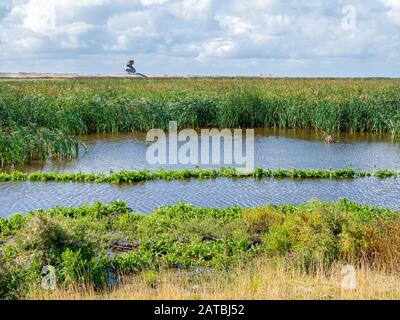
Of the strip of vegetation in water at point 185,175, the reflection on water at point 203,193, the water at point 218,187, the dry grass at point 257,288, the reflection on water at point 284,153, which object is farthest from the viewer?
the reflection on water at point 284,153

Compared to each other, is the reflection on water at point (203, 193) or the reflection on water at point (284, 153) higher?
the reflection on water at point (284, 153)

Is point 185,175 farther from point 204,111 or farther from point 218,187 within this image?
point 204,111

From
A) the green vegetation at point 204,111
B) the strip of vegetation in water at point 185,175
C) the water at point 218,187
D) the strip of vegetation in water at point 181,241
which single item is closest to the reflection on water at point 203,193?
the water at point 218,187

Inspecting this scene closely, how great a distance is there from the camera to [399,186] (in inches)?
668

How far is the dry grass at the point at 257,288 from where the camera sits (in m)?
7.22

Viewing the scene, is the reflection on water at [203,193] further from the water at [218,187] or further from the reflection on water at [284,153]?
the reflection on water at [284,153]

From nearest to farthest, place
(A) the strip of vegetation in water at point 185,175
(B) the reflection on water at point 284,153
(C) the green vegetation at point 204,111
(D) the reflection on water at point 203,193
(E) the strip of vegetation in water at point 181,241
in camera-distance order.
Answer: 1. (E) the strip of vegetation in water at point 181,241
2. (D) the reflection on water at point 203,193
3. (A) the strip of vegetation in water at point 185,175
4. (B) the reflection on water at point 284,153
5. (C) the green vegetation at point 204,111

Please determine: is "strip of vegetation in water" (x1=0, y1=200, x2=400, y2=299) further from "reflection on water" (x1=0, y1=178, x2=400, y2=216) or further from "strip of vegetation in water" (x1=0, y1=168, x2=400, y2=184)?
"strip of vegetation in water" (x1=0, y1=168, x2=400, y2=184)

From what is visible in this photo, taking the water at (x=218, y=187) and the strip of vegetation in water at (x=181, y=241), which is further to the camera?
the water at (x=218, y=187)

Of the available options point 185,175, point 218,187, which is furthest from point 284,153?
point 218,187

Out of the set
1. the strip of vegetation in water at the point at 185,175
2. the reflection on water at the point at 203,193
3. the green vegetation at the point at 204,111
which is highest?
the green vegetation at the point at 204,111

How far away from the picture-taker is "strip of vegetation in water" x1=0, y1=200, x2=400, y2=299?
8.61 metres

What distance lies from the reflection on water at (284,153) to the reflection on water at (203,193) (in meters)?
2.74
